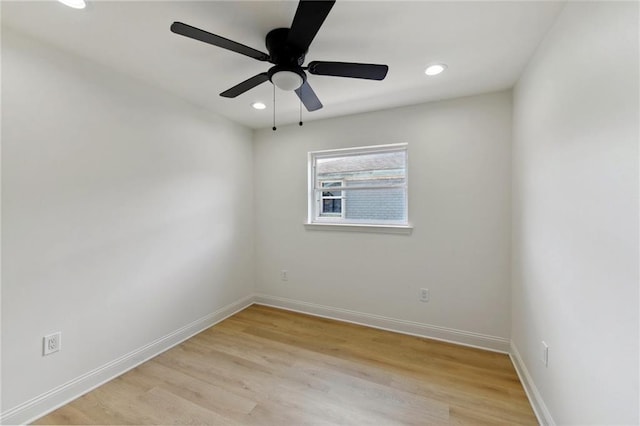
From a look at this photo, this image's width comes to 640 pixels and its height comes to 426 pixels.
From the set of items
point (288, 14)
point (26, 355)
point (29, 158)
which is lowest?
point (26, 355)

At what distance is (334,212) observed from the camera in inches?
128

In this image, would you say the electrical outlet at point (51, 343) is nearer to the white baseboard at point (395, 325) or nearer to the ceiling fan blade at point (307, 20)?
the white baseboard at point (395, 325)

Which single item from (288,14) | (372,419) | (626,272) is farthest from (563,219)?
(288,14)

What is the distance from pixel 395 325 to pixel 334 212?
4.71 ft

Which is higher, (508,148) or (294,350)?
(508,148)

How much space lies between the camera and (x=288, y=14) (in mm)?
1430

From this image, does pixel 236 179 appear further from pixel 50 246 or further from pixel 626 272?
pixel 626 272

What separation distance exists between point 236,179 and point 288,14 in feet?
7.13

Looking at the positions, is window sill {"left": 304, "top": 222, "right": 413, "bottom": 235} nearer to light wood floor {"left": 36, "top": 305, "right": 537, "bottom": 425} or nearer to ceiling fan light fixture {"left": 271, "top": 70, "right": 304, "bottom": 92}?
light wood floor {"left": 36, "top": 305, "right": 537, "bottom": 425}

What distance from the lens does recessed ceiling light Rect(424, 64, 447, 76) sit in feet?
6.46

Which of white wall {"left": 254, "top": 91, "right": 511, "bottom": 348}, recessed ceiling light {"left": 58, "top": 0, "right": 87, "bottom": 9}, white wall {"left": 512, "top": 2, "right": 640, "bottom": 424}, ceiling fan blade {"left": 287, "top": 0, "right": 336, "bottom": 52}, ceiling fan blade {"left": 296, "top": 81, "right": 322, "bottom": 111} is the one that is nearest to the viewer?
white wall {"left": 512, "top": 2, "right": 640, "bottom": 424}

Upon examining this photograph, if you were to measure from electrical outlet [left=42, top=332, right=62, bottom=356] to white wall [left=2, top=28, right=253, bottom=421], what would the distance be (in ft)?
0.09

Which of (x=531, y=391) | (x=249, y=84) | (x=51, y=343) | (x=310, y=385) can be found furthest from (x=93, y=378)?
(x=531, y=391)

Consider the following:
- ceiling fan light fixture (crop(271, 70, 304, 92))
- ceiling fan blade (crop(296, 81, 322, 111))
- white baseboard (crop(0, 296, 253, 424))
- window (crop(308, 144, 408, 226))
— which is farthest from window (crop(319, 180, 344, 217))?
white baseboard (crop(0, 296, 253, 424))
